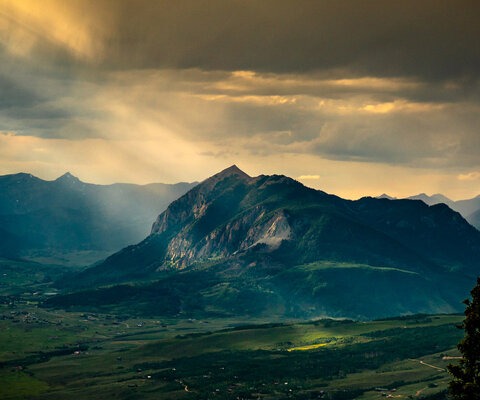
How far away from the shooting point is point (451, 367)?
117562mm

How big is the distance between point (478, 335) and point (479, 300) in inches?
194

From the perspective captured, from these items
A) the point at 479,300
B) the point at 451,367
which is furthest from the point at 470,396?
the point at 479,300

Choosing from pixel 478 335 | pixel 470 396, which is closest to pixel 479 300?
pixel 478 335

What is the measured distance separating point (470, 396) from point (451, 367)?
472 centimetres

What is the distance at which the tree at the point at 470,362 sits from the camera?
385 feet

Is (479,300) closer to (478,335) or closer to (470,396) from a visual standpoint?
(478,335)

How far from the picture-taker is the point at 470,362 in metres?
120

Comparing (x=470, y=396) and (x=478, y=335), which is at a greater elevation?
(x=478, y=335)

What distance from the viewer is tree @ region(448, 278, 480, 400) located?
117m

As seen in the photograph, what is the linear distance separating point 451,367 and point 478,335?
5.97 metres

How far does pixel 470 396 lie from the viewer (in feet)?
385

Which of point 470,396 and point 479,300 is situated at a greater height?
point 479,300

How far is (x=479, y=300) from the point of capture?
118375 millimetres

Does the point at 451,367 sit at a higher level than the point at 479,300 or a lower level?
lower
